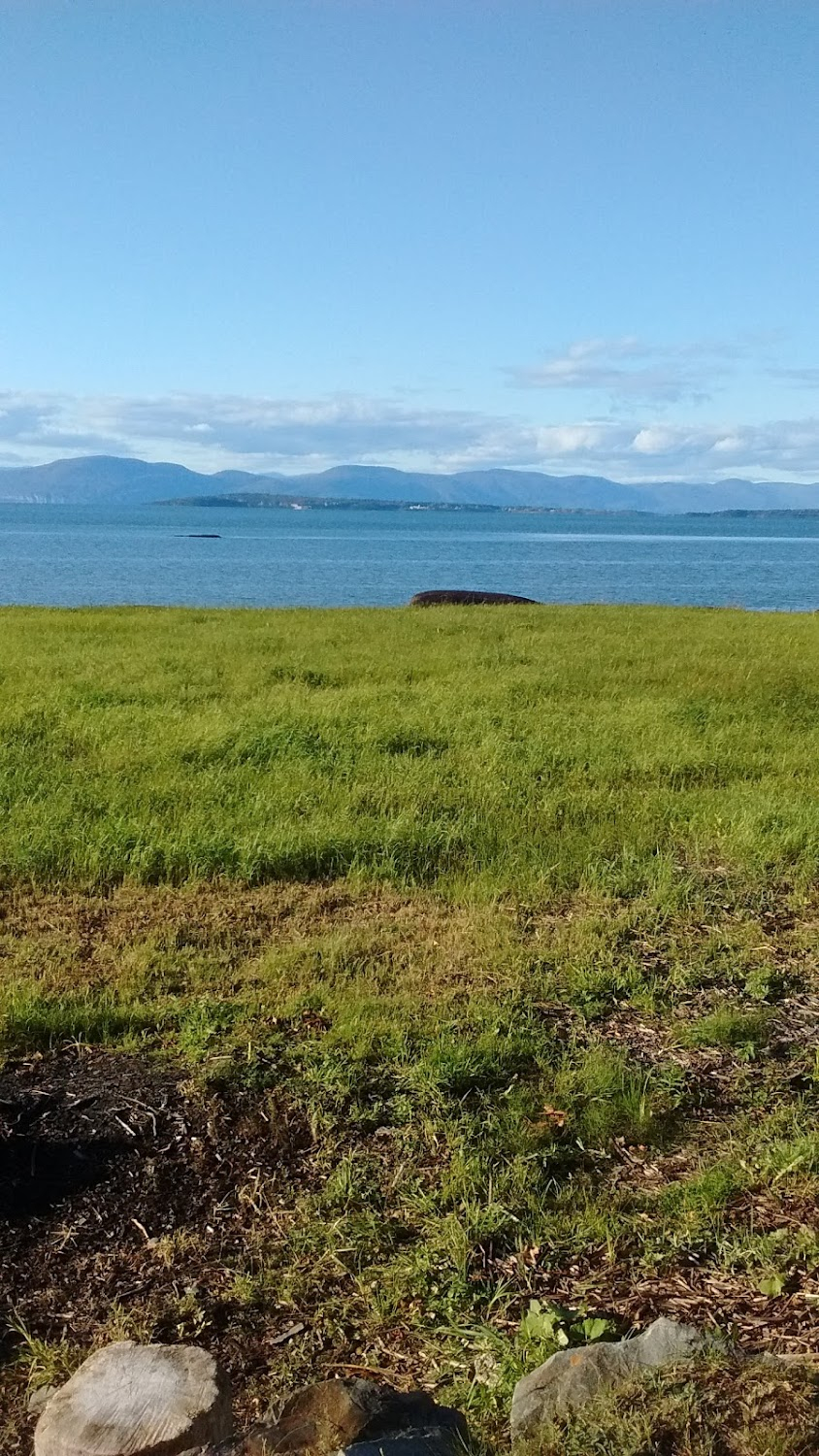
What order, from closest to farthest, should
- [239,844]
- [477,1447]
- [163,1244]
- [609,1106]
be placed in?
[477,1447]
[163,1244]
[609,1106]
[239,844]

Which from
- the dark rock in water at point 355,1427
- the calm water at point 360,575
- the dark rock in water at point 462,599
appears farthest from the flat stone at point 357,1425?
the calm water at point 360,575

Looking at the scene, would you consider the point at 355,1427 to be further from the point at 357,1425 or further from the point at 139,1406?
the point at 139,1406

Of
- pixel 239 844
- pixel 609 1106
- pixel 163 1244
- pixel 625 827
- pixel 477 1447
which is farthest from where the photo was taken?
pixel 625 827

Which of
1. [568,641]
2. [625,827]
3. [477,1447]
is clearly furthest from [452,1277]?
[568,641]

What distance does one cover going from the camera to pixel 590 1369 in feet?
10.4

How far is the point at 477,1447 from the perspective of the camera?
9.62 ft

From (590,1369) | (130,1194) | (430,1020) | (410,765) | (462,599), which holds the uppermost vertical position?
(462,599)

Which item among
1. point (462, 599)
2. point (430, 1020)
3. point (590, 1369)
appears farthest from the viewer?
point (462, 599)

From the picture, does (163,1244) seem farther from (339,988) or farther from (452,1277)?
(339,988)

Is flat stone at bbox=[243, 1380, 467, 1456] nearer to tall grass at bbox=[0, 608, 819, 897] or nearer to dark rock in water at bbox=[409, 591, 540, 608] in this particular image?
tall grass at bbox=[0, 608, 819, 897]

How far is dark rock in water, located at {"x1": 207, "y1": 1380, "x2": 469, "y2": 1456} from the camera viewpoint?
2822mm

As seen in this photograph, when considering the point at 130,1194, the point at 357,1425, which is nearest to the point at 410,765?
the point at 130,1194

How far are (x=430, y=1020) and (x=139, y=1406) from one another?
120 inches

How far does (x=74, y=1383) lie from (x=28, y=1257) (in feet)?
3.58
